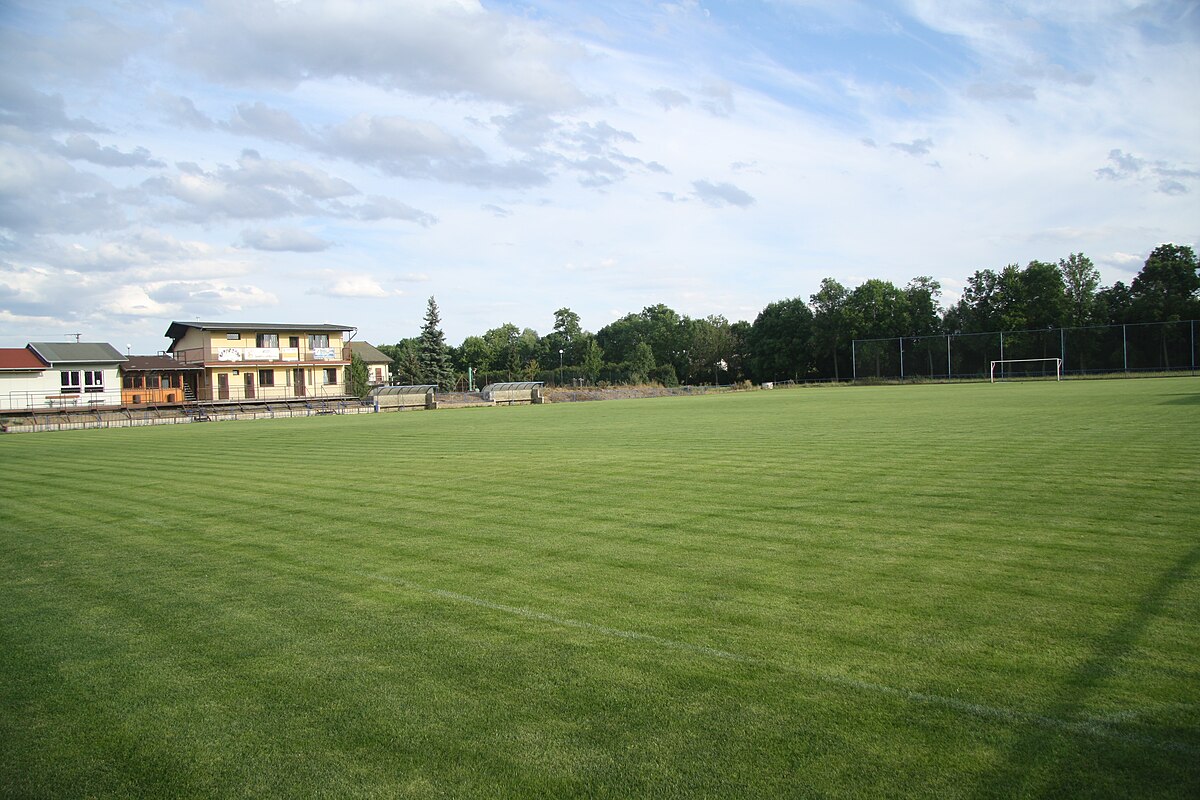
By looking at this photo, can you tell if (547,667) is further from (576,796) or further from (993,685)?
(993,685)

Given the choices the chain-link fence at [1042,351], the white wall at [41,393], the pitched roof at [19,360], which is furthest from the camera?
the chain-link fence at [1042,351]

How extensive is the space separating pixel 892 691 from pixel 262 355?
57.2m

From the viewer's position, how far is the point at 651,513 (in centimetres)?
877

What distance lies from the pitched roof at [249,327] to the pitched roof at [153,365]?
8.84 ft

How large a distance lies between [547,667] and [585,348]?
348 ft

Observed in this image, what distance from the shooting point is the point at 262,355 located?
54469mm

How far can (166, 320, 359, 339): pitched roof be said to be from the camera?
52344mm

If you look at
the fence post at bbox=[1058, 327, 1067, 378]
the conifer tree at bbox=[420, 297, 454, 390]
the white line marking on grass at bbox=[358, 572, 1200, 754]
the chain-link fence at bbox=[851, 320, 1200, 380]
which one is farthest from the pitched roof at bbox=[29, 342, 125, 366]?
the fence post at bbox=[1058, 327, 1067, 378]

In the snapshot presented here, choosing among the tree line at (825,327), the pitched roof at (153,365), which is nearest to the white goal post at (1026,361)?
the tree line at (825,327)

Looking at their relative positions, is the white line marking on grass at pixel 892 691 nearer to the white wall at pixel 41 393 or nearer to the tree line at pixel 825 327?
the white wall at pixel 41 393

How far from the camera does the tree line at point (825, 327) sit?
70062mm

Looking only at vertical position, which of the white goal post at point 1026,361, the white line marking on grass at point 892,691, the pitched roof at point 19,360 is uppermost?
the pitched roof at point 19,360

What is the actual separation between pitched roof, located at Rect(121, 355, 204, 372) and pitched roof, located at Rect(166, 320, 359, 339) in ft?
8.84

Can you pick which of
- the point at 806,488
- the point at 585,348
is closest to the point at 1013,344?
the point at 585,348
